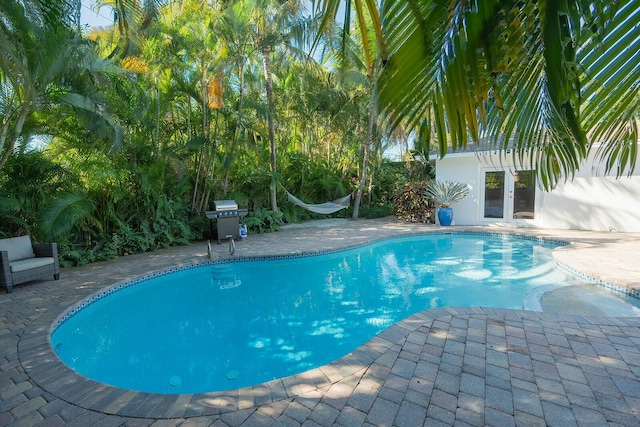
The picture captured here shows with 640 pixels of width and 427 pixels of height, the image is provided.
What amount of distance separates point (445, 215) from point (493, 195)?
1.72 metres

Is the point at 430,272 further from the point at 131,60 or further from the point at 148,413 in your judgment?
the point at 131,60

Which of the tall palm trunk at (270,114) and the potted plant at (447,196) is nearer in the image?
the tall palm trunk at (270,114)

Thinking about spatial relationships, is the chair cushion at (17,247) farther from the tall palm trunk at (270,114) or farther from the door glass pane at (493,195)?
the door glass pane at (493,195)

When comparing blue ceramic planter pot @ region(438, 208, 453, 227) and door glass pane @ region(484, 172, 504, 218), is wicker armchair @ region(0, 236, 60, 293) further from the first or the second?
door glass pane @ region(484, 172, 504, 218)

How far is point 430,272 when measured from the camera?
6547 mm

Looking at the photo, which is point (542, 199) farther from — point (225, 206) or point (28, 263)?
point (28, 263)

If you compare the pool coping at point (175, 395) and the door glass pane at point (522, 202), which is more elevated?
the door glass pane at point (522, 202)

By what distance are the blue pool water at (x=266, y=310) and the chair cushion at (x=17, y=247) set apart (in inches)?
62.3

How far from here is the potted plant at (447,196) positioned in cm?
1061

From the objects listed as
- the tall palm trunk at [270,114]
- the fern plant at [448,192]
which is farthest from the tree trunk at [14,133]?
the fern plant at [448,192]

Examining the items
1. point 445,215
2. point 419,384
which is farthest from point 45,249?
point 445,215

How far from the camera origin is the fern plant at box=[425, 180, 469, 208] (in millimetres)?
10609

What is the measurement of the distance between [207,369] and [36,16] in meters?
4.06

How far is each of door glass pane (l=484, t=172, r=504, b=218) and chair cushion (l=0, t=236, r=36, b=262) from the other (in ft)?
38.1
